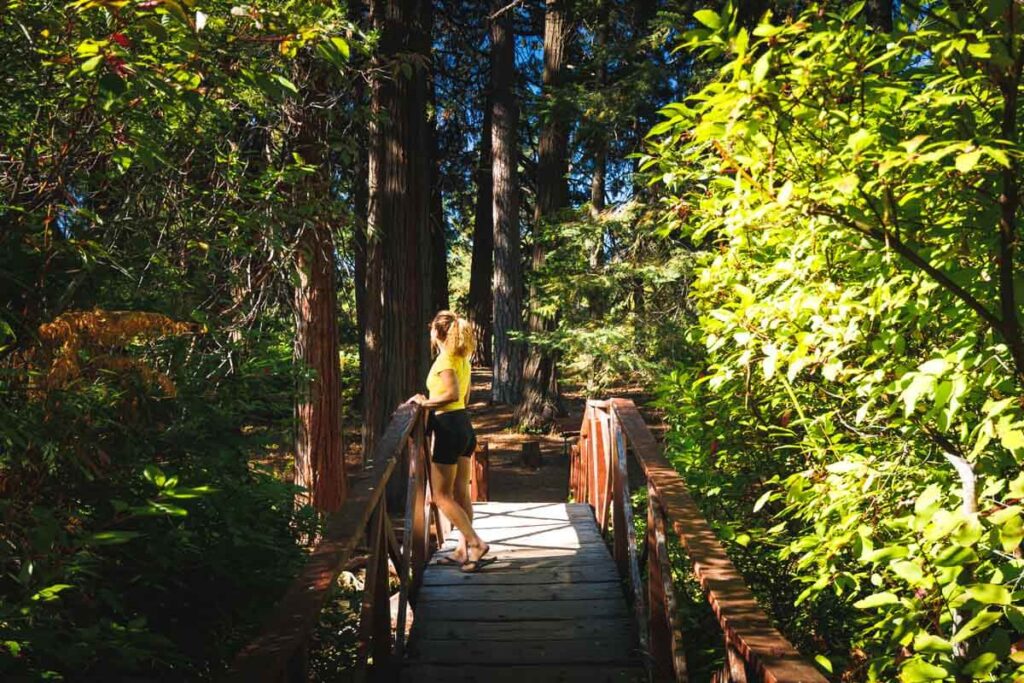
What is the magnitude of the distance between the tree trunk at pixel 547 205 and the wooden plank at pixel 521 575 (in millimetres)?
8511

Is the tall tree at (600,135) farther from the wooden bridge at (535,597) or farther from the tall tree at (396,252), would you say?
the wooden bridge at (535,597)

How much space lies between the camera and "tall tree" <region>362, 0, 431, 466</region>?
32.7 ft

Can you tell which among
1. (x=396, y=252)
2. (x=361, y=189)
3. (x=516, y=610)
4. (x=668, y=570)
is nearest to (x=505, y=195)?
(x=361, y=189)

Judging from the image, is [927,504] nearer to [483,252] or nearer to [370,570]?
[370,570]

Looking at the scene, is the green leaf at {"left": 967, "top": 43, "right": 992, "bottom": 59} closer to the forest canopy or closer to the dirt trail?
the forest canopy

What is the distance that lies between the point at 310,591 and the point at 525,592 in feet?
9.09

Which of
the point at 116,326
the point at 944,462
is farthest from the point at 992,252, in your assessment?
the point at 116,326

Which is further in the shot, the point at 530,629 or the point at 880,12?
the point at 880,12

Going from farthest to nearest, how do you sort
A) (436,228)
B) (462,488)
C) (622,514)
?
1. (436,228)
2. (462,488)
3. (622,514)

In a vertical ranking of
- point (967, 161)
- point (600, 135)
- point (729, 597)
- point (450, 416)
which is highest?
point (600, 135)

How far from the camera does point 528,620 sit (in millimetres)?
4727

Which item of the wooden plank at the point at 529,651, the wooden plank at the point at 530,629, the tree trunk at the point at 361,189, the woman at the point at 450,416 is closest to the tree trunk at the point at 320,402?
the tree trunk at the point at 361,189

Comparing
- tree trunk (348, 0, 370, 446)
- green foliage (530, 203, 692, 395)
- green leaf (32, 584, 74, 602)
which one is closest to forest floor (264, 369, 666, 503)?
green foliage (530, 203, 692, 395)

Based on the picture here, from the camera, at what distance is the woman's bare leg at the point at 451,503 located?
5.43 meters
